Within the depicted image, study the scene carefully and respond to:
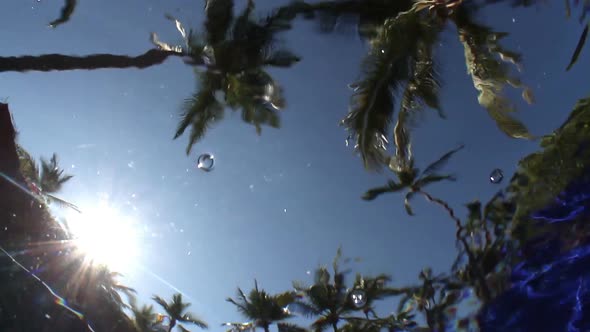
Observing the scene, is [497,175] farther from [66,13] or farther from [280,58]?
[66,13]

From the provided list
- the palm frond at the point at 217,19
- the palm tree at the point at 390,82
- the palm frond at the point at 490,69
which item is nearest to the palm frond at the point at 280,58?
the palm frond at the point at 217,19

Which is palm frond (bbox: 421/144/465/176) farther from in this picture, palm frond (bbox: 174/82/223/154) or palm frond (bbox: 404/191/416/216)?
palm frond (bbox: 174/82/223/154)

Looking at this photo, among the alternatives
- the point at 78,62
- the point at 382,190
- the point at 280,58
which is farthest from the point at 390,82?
the point at 382,190

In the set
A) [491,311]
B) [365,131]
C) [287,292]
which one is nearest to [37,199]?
[365,131]

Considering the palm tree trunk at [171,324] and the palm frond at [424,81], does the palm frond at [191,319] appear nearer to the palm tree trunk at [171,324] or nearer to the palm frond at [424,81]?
the palm tree trunk at [171,324]

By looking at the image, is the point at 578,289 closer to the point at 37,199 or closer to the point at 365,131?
the point at 365,131
